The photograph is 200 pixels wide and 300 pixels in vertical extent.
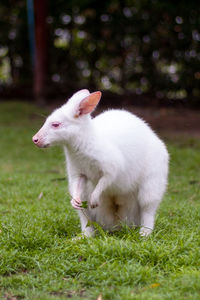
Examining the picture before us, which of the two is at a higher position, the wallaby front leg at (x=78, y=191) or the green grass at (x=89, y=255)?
the wallaby front leg at (x=78, y=191)

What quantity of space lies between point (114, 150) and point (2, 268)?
1111 millimetres

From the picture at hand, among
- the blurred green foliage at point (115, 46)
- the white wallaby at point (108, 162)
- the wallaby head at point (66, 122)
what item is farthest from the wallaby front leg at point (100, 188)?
the blurred green foliage at point (115, 46)

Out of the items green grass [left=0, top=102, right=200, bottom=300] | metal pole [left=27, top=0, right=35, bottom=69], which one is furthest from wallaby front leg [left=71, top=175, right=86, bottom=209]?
metal pole [left=27, top=0, right=35, bottom=69]

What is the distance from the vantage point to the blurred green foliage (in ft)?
35.4

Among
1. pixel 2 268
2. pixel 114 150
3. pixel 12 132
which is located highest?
pixel 114 150

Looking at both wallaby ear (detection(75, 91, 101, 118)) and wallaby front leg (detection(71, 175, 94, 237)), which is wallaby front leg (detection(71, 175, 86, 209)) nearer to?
wallaby front leg (detection(71, 175, 94, 237))

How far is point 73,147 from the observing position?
143 inches

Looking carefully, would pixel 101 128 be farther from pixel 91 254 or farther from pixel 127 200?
pixel 91 254

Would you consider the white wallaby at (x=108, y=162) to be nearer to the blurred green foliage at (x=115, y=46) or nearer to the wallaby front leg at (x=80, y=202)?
the wallaby front leg at (x=80, y=202)

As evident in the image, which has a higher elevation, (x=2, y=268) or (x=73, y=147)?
(x=73, y=147)

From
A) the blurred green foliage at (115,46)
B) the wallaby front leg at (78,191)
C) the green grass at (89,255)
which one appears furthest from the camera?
the blurred green foliage at (115,46)

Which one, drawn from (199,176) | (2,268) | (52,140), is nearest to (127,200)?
(52,140)

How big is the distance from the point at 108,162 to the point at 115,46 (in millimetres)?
8303

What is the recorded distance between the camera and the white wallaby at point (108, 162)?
11.8ft
